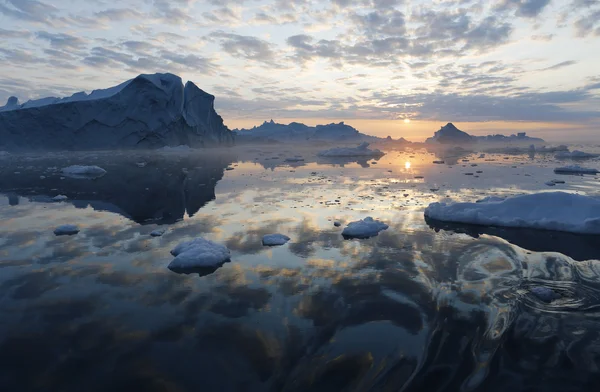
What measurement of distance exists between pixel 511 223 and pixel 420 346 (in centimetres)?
612

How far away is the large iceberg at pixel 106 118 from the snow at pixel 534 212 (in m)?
42.4

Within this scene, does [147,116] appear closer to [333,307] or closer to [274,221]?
[274,221]

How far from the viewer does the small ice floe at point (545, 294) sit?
4605 mm

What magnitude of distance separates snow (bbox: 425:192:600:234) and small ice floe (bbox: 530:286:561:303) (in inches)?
155

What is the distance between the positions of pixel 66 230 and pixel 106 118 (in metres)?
41.6

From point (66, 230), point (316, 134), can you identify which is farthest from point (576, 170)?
point (316, 134)

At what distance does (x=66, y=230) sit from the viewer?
8039 mm

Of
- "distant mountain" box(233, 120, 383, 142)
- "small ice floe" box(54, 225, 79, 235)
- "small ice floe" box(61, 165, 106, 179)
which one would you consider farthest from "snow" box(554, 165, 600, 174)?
"distant mountain" box(233, 120, 383, 142)

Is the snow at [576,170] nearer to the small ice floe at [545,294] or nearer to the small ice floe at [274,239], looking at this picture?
the small ice floe at [545,294]

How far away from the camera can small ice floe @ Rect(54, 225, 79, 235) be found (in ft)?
26.1

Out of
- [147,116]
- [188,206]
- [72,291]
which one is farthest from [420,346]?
[147,116]

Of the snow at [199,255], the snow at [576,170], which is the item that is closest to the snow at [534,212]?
the snow at [199,255]

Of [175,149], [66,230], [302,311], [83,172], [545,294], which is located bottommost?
[175,149]

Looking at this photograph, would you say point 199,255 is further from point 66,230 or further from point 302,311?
point 66,230
